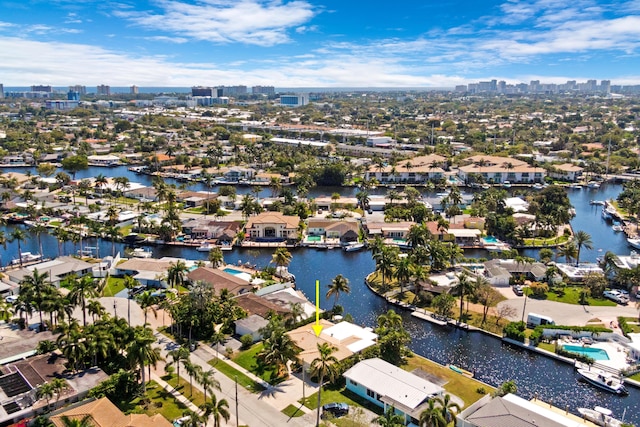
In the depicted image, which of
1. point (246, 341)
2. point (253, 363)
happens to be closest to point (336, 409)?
point (253, 363)

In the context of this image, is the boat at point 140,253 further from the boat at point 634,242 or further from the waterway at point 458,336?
the boat at point 634,242

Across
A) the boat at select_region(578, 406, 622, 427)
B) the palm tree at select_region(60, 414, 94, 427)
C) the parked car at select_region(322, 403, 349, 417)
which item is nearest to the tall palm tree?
the palm tree at select_region(60, 414, 94, 427)

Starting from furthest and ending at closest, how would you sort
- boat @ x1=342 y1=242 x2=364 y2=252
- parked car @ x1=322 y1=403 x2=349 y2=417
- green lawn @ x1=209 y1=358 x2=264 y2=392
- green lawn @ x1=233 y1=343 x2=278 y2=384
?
1. boat @ x1=342 y1=242 x2=364 y2=252
2. green lawn @ x1=233 y1=343 x2=278 y2=384
3. green lawn @ x1=209 y1=358 x2=264 y2=392
4. parked car @ x1=322 y1=403 x2=349 y2=417

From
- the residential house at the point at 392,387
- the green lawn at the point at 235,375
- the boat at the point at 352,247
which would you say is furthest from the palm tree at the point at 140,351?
the boat at the point at 352,247

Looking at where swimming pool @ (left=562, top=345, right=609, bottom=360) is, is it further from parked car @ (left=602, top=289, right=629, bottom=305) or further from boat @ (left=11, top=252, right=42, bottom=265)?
boat @ (left=11, top=252, right=42, bottom=265)

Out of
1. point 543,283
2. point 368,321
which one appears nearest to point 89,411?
point 368,321

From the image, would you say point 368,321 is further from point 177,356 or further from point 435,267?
point 177,356
